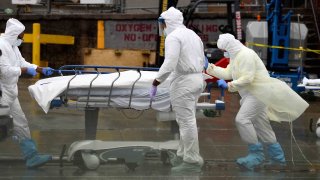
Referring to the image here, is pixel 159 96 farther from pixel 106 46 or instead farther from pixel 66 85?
pixel 106 46

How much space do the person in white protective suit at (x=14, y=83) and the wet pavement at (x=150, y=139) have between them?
0.58ft

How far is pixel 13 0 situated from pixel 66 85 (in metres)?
14.3

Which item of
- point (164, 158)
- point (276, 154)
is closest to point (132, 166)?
point (164, 158)

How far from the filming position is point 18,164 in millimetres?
7895

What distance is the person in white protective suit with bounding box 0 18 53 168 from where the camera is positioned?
7.52 m

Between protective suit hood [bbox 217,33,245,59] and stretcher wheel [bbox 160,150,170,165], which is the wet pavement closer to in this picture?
stretcher wheel [bbox 160,150,170,165]

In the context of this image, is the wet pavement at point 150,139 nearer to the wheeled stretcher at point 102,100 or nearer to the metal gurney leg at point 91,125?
the wheeled stretcher at point 102,100

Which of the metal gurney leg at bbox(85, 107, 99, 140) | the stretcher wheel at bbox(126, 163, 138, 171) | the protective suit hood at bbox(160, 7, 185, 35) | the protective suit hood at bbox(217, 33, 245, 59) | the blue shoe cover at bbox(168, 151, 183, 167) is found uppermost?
the protective suit hood at bbox(160, 7, 185, 35)

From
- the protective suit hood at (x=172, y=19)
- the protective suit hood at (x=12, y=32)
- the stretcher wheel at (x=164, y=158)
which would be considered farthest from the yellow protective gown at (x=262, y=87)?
the protective suit hood at (x=12, y=32)

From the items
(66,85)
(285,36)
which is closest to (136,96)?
(66,85)

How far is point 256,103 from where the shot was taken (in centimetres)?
783

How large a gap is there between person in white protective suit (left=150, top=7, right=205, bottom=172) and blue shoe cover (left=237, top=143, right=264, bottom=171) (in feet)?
1.77

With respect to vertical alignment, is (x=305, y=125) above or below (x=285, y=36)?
below

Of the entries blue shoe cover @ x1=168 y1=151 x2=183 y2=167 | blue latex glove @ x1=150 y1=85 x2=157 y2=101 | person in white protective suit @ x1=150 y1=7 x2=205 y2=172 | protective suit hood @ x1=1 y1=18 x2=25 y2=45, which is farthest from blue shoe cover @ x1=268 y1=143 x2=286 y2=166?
protective suit hood @ x1=1 y1=18 x2=25 y2=45
